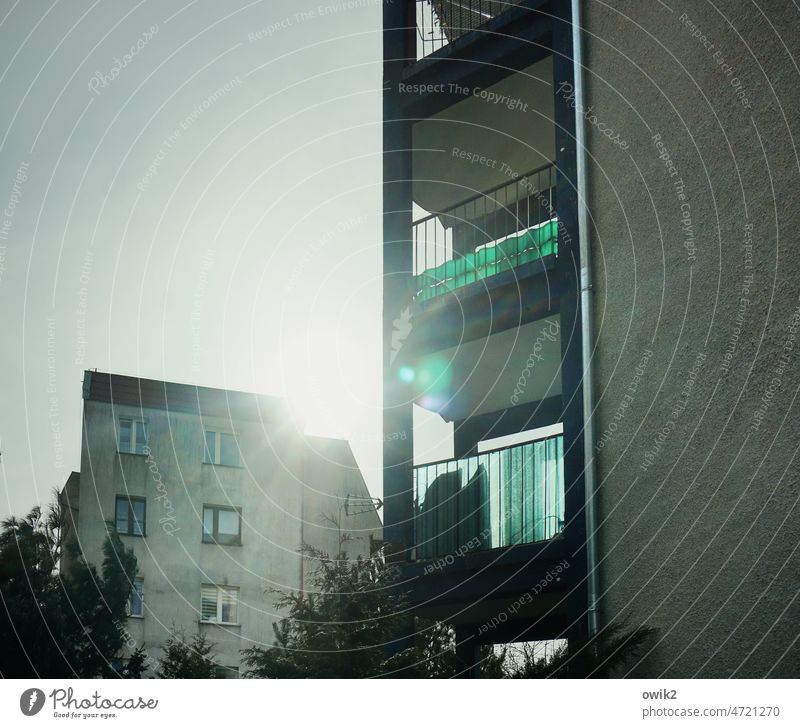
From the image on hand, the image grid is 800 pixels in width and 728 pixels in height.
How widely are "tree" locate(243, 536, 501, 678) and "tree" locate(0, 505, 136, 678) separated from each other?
3093 mm

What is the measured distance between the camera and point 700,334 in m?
9.28

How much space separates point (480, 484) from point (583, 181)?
2.95 m

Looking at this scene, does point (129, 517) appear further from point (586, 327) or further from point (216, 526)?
point (586, 327)

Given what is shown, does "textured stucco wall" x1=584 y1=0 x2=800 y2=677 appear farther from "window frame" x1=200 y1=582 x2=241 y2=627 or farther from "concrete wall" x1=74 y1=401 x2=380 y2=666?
"window frame" x1=200 y1=582 x2=241 y2=627

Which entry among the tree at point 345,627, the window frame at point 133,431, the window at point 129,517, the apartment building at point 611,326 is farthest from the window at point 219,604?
the tree at point 345,627

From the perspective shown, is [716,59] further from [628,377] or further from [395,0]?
[395,0]

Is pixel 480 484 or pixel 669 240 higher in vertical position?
pixel 669 240

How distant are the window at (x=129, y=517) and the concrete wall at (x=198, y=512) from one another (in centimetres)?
21

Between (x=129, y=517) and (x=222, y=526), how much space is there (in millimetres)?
2756

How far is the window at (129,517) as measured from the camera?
26.6 metres

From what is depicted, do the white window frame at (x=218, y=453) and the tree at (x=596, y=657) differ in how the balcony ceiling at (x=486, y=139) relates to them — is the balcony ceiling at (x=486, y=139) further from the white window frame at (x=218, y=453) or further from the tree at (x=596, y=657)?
the white window frame at (x=218, y=453)

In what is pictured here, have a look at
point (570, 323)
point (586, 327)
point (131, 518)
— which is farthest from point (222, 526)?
point (586, 327)

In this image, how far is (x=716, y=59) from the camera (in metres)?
9.62

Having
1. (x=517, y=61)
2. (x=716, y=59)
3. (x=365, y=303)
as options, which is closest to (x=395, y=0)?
(x=517, y=61)
